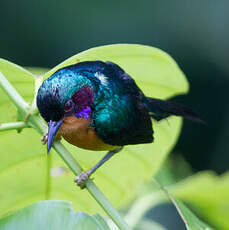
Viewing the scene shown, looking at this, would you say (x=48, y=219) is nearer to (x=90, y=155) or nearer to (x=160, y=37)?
(x=90, y=155)

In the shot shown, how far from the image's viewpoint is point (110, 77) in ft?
7.39

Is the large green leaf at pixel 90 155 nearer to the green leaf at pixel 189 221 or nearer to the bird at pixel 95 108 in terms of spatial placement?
the bird at pixel 95 108

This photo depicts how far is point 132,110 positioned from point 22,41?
384 cm

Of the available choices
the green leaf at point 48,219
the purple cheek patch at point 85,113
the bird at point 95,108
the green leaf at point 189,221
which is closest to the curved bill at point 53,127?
the bird at point 95,108

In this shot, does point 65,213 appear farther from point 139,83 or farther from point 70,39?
point 70,39

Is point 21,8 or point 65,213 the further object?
point 21,8

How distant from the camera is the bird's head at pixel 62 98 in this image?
1795mm

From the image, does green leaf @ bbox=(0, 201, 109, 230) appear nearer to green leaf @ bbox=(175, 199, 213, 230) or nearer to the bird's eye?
green leaf @ bbox=(175, 199, 213, 230)

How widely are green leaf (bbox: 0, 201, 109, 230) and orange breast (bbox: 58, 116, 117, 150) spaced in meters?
0.59

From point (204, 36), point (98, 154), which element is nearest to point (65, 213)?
point (98, 154)

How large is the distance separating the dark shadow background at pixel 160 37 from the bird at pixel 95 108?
3.26 meters

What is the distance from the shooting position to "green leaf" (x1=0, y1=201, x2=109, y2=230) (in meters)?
1.40

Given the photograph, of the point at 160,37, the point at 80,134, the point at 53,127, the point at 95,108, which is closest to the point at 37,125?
the point at 53,127

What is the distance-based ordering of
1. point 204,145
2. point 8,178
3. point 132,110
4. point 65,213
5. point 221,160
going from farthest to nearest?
point 204,145, point 221,160, point 132,110, point 8,178, point 65,213
